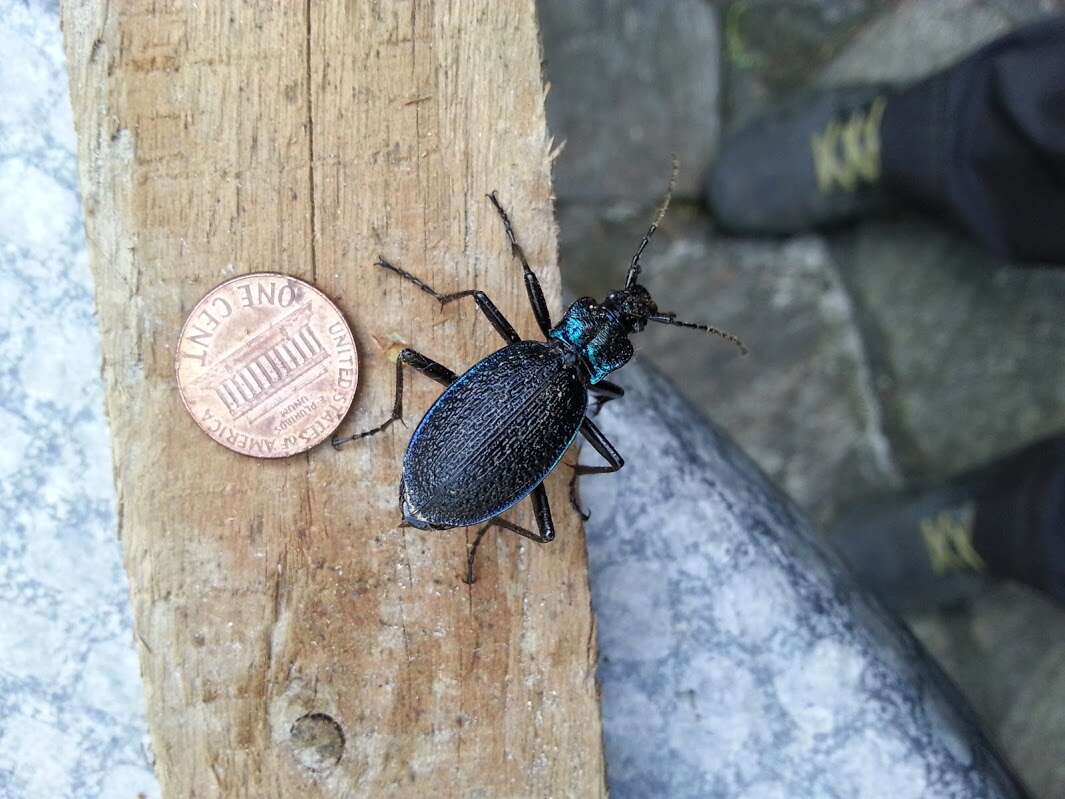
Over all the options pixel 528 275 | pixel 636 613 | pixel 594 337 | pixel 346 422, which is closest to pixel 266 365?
pixel 346 422

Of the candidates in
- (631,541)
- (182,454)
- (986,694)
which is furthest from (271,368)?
(986,694)

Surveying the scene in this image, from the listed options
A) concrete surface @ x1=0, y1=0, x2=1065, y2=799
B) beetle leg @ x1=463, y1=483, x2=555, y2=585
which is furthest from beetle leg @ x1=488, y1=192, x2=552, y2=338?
concrete surface @ x1=0, y1=0, x2=1065, y2=799

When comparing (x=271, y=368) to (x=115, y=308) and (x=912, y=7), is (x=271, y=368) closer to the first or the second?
(x=115, y=308)

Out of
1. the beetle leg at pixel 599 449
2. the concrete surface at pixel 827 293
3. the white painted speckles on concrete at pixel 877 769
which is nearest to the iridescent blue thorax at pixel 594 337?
the beetle leg at pixel 599 449

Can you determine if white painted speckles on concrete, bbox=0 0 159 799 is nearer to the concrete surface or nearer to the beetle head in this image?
the beetle head

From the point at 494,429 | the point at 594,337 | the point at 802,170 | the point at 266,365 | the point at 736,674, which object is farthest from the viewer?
the point at 802,170

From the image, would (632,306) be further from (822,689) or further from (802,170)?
(802,170)
